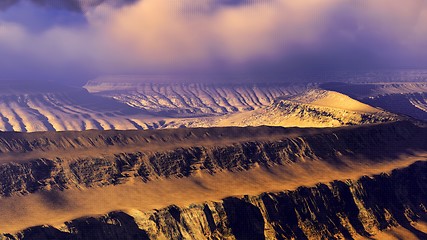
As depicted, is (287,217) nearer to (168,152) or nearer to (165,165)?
(165,165)

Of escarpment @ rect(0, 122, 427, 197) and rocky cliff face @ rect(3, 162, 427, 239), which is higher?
escarpment @ rect(0, 122, 427, 197)

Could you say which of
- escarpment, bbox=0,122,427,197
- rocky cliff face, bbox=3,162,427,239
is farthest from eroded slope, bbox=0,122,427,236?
rocky cliff face, bbox=3,162,427,239

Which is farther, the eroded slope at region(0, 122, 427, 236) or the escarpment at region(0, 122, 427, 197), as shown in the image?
the escarpment at region(0, 122, 427, 197)

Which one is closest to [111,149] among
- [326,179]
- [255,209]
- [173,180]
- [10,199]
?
[173,180]

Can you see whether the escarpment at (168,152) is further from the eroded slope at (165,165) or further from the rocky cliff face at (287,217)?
the rocky cliff face at (287,217)

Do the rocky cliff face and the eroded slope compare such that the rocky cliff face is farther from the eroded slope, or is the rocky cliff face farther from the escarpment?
the escarpment

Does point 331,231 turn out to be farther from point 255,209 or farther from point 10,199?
point 10,199

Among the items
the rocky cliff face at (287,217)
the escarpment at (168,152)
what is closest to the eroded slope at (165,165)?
the escarpment at (168,152)
